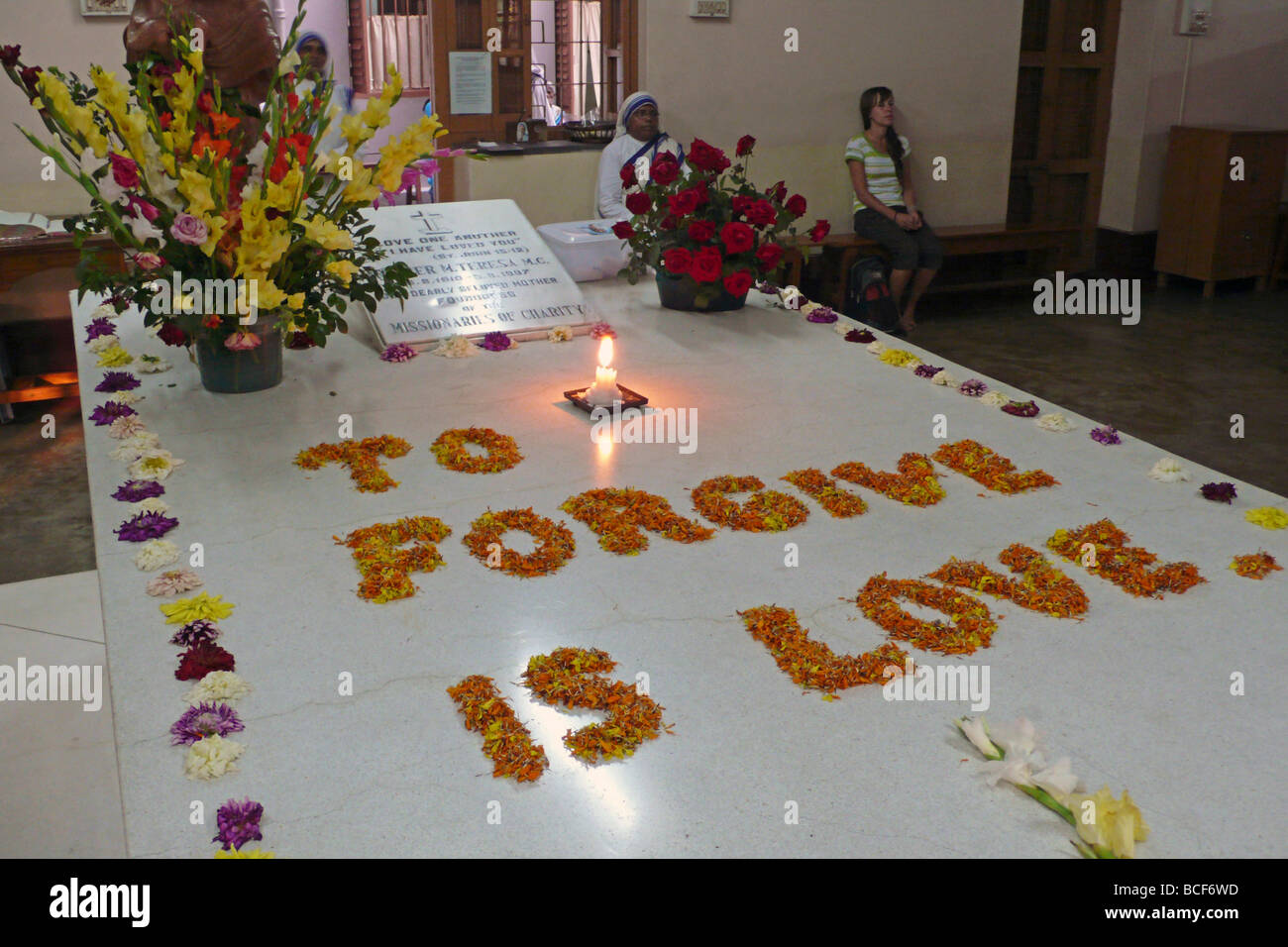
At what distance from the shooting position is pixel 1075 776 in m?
1.30

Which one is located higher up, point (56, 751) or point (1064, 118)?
point (1064, 118)

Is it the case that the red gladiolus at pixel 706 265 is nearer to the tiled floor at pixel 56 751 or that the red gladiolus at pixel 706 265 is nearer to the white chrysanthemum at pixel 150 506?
the white chrysanthemum at pixel 150 506

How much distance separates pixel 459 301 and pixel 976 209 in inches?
181

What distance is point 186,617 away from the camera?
1.65 m

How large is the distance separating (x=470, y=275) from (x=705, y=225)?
70 centimetres

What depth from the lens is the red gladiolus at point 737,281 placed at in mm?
3275

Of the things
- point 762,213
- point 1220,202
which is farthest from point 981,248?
point 762,213

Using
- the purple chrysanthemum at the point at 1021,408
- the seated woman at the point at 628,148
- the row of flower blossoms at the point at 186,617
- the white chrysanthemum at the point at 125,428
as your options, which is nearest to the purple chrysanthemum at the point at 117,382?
the row of flower blossoms at the point at 186,617

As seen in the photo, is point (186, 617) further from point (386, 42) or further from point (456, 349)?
point (386, 42)

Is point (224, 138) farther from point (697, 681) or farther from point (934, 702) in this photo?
point (934, 702)

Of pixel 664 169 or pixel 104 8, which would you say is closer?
pixel 664 169

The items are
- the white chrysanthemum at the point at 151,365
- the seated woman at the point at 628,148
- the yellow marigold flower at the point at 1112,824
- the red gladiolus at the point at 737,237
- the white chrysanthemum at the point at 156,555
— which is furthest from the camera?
the seated woman at the point at 628,148

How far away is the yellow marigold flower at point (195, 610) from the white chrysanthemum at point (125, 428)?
2.65 feet

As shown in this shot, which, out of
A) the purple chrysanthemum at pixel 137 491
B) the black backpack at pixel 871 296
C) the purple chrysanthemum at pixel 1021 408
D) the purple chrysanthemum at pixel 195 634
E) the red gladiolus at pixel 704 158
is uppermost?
the red gladiolus at pixel 704 158
